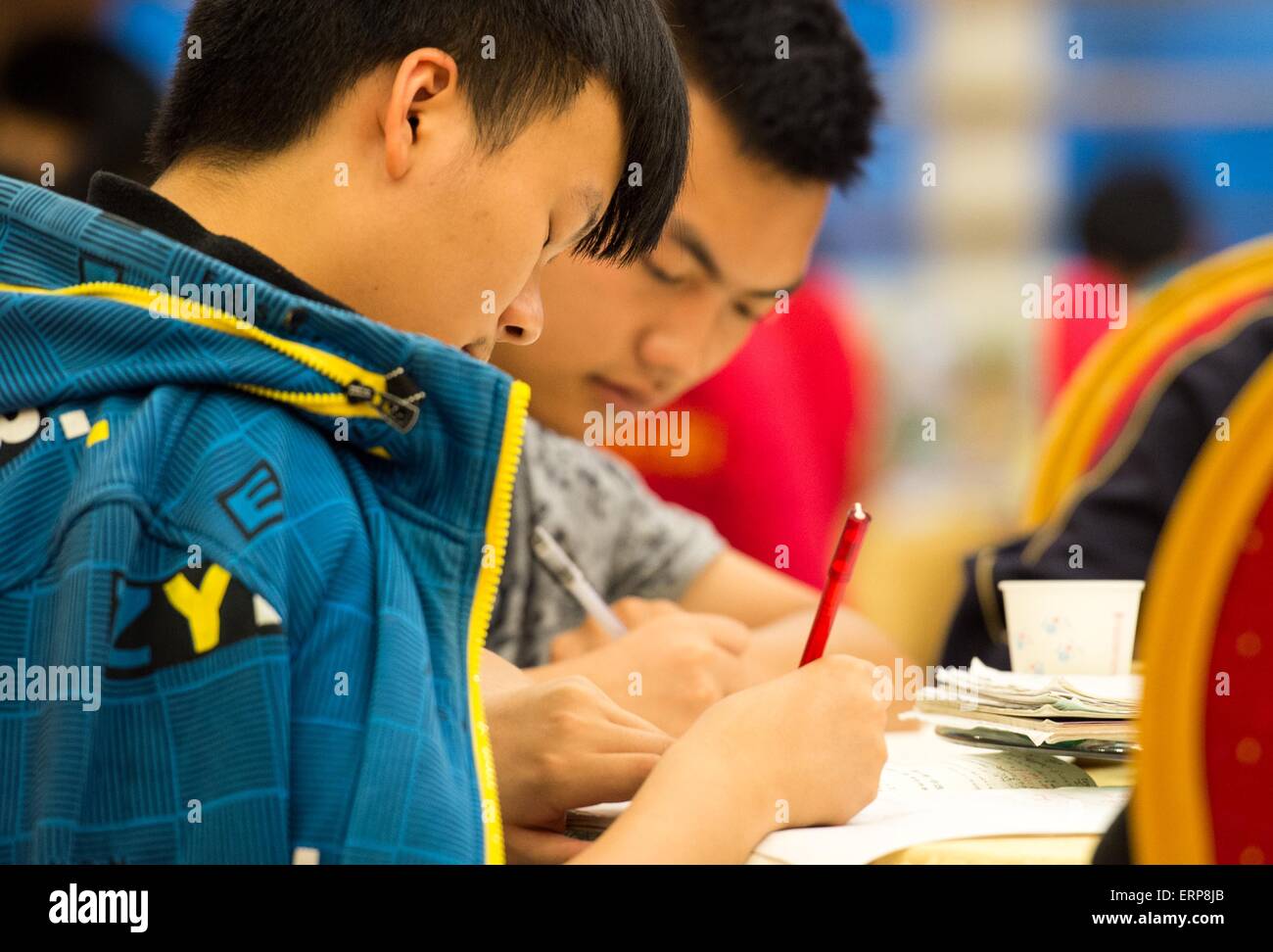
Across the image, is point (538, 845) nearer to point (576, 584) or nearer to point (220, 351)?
point (220, 351)

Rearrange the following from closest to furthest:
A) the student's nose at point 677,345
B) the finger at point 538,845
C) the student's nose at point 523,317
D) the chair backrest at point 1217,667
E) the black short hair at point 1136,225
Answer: the chair backrest at point 1217,667
the finger at point 538,845
the student's nose at point 523,317
the student's nose at point 677,345
the black short hair at point 1136,225

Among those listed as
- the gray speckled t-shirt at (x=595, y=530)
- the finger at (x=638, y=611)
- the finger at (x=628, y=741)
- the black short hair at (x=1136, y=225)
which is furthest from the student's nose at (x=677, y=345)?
the black short hair at (x=1136, y=225)

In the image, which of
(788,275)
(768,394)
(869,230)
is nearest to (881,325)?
(869,230)

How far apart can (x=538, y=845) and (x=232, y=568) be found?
24 cm

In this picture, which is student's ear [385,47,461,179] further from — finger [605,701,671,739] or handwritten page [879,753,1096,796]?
handwritten page [879,753,1096,796]

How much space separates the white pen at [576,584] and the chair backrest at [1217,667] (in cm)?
62

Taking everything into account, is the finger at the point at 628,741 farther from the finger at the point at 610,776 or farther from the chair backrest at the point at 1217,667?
the chair backrest at the point at 1217,667

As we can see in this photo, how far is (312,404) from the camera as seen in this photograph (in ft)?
1.87

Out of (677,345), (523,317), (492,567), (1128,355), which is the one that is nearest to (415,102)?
(523,317)

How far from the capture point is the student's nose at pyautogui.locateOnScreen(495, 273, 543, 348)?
2.51ft

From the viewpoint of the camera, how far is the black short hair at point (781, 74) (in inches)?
51.8

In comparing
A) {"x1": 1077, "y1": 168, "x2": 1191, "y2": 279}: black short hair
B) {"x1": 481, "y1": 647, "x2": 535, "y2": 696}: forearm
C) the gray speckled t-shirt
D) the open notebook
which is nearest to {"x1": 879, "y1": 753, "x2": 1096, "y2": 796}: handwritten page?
the open notebook
